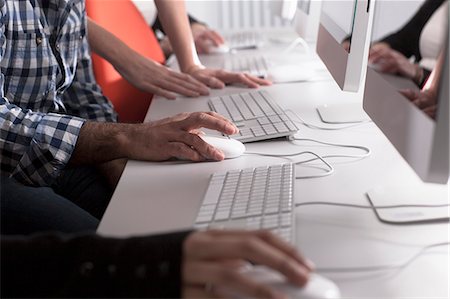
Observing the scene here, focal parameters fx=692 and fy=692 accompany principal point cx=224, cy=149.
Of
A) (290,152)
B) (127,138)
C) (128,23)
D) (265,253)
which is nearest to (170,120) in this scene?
(127,138)

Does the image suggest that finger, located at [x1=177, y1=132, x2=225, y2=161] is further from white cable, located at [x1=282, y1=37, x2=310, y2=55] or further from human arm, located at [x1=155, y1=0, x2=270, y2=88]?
white cable, located at [x1=282, y1=37, x2=310, y2=55]

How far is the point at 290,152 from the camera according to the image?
1.25 metres

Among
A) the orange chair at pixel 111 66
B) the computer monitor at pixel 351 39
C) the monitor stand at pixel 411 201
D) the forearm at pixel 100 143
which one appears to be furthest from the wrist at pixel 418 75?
the orange chair at pixel 111 66

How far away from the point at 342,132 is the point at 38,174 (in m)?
0.59

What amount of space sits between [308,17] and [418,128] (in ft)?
3.72

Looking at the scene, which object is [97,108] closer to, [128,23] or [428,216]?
[128,23]

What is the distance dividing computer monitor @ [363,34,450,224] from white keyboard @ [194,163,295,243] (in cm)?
13

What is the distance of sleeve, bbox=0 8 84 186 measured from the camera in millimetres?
1276

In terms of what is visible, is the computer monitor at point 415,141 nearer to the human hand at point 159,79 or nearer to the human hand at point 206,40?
the human hand at point 159,79

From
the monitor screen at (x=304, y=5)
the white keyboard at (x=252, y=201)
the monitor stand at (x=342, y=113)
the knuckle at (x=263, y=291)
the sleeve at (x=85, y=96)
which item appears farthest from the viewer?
the monitor screen at (x=304, y=5)

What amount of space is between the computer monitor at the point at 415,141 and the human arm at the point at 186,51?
710mm

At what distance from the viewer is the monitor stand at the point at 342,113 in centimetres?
145

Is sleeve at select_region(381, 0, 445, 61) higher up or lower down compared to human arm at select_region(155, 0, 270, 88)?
higher up

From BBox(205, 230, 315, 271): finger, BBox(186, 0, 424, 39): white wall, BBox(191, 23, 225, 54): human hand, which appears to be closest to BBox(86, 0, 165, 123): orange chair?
BBox(191, 23, 225, 54): human hand
